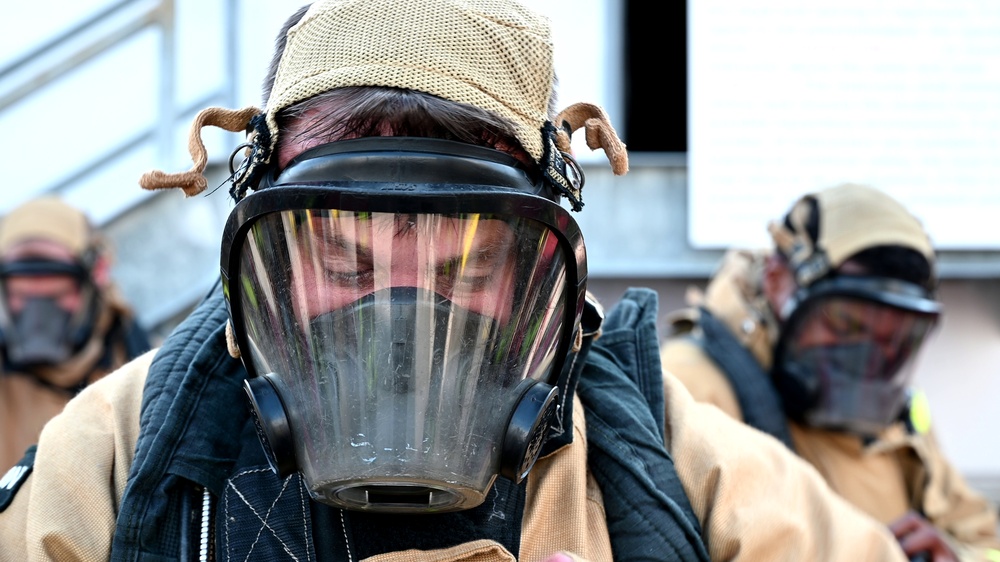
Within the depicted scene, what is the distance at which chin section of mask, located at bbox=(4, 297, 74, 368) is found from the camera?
4980 mm

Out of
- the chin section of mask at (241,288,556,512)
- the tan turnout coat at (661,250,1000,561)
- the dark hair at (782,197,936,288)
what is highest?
the chin section of mask at (241,288,556,512)

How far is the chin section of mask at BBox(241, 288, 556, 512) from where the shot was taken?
1422mm

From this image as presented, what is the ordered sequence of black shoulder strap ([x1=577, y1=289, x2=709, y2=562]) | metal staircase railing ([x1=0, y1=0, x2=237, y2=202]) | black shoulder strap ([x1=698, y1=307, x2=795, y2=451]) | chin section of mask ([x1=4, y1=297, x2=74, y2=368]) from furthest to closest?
metal staircase railing ([x1=0, y1=0, x2=237, y2=202]) < chin section of mask ([x1=4, y1=297, x2=74, y2=368]) < black shoulder strap ([x1=698, y1=307, x2=795, y2=451]) < black shoulder strap ([x1=577, y1=289, x2=709, y2=562])

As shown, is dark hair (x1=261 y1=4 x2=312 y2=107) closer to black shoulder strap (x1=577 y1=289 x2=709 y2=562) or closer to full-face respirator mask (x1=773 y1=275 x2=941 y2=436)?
black shoulder strap (x1=577 y1=289 x2=709 y2=562)

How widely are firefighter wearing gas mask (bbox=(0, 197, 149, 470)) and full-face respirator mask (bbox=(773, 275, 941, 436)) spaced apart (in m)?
3.06

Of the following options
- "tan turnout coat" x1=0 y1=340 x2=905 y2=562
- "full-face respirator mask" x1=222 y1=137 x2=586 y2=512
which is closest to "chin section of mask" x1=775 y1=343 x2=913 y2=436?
"tan turnout coat" x1=0 y1=340 x2=905 y2=562

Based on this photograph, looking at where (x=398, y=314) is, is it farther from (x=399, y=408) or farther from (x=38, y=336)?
(x=38, y=336)

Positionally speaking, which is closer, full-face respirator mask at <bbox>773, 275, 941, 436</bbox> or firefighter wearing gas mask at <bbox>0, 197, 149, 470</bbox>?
full-face respirator mask at <bbox>773, 275, 941, 436</bbox>

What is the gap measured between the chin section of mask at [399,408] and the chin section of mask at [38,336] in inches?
153

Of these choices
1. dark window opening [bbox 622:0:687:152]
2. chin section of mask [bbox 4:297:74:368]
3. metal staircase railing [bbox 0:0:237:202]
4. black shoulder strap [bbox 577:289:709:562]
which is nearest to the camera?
black shoulder strap [bbox 577:289:709:562]

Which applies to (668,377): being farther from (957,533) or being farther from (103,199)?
(103,199)

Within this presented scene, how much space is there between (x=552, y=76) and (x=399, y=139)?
356 mm

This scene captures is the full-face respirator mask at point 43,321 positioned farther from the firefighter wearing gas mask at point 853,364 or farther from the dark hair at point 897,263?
the dark hair at point 897,263

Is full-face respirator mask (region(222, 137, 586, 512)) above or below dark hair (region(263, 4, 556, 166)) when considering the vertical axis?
below
